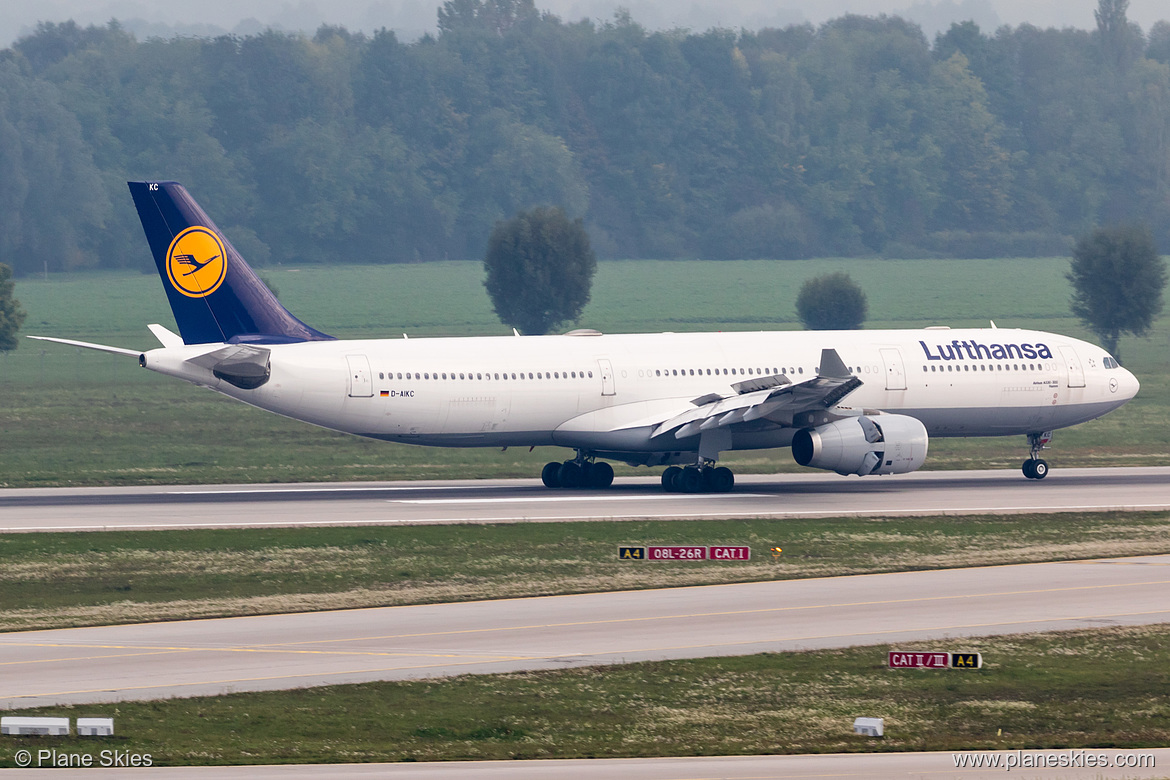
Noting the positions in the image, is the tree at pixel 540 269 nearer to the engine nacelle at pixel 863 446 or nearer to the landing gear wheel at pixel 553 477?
the landing gear wheel at pixel 553 477

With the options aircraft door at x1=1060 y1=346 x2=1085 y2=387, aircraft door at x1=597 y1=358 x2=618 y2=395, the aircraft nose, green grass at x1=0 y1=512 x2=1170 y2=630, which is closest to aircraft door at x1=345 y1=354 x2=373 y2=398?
aircraft door at x1=597 y1=358 x2=618 y2=395

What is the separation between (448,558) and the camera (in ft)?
117

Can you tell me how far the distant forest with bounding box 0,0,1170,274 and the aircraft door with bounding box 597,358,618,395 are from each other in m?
112

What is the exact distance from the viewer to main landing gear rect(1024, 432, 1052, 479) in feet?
174

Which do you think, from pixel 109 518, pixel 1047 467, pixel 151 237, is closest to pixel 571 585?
pixel 109 518

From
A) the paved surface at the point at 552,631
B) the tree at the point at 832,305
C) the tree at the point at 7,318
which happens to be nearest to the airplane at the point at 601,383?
the paved surface at the point at 552,631

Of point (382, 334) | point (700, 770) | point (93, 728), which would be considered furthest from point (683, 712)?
point (382, 334)

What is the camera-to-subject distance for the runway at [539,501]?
42438mm

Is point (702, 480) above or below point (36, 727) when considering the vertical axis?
above

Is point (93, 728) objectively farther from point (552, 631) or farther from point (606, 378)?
point (606, 378)

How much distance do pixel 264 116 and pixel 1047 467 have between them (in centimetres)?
12978

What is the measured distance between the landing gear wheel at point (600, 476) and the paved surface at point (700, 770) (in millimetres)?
31044

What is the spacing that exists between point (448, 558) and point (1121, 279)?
237 ft

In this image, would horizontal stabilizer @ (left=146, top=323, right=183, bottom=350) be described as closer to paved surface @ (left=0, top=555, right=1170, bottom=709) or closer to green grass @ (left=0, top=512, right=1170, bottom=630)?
green grass @ (left=0, top=512, right=1170, bottom=630)
